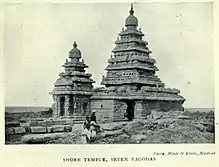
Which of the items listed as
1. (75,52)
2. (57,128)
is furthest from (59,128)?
(75,52)

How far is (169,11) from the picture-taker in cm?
45

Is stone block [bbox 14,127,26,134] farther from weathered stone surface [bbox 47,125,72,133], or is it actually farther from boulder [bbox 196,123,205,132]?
boulder [bbox 196,123,205,132]

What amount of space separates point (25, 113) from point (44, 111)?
25 mm

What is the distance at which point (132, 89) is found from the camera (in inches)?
17.6

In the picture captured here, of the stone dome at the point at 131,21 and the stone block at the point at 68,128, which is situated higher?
the stone dome at the point at 131,21

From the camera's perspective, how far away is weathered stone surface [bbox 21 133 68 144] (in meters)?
0.44

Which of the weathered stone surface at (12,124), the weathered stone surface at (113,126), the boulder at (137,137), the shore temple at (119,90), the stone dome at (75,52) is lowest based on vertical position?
the boulder at (137,137)

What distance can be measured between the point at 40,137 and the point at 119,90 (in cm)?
12

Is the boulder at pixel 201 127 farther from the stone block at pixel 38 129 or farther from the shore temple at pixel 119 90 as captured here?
the stone block at pixel 38 129

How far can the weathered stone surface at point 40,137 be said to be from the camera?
0.44 metres

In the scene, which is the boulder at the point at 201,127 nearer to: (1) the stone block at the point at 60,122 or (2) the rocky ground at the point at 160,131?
(2) the rocky ground at the point at 160,131

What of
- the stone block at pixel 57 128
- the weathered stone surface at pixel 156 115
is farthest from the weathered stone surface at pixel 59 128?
the weathered stone surface at pixel 156 115

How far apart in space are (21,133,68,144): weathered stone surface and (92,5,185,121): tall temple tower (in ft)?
0.21

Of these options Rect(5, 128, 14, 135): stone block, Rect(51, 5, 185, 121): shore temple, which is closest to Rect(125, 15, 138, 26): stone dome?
Rect(51, 5, 185, 121): shore temple
